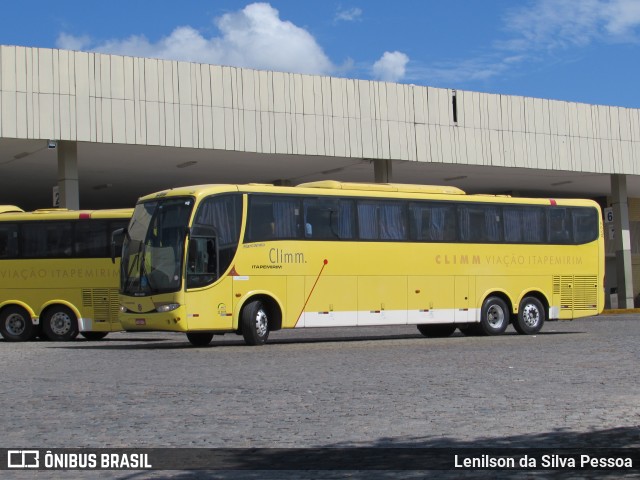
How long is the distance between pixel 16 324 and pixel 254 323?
692 cm

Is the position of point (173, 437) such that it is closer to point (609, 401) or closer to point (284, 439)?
point (284, 439)

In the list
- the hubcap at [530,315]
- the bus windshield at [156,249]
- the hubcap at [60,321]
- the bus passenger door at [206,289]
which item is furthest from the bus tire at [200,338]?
the hubcap at [530,315]

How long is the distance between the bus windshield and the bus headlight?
283 millimetres

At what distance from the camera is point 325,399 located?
37.7ft

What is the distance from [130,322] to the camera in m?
21.7

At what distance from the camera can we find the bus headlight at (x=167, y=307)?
2106 cm

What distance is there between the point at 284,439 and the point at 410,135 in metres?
27.8

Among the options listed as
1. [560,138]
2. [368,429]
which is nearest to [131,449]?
[368,429]

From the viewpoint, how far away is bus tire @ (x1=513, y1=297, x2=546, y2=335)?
87.0ft

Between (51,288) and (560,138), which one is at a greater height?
(560,138)

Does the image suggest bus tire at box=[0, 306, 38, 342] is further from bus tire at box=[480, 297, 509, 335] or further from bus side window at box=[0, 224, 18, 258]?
bus tire at box=[480, 297, 509, 335]

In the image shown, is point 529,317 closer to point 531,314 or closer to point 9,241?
point 531,314

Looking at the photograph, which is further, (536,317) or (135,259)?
(536,317)

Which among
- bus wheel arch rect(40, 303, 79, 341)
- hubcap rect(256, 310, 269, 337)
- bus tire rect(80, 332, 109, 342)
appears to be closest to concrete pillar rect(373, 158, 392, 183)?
bus tire rect(80, 332, 109, 342)
